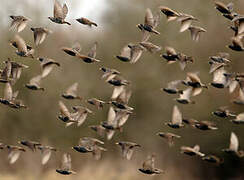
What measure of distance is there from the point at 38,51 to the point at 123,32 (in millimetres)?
2629

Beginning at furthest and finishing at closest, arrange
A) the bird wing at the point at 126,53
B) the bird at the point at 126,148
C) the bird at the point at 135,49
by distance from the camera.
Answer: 1. the bird at the point at 126,148
2. the bird wing at the point at 126,53
3. the bird at the point at 135,49

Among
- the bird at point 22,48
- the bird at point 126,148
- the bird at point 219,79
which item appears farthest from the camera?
the bird at point 126,148

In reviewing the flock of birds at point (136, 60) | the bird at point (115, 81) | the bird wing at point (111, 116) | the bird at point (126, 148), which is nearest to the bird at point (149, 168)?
the flock of birds at point (136, 60)

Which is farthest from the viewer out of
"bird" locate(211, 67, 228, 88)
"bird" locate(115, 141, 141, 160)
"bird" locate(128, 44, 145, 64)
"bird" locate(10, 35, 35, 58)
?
"bird" locate(115, 141, 141, 160)

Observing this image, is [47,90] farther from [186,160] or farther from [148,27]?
[148,27]

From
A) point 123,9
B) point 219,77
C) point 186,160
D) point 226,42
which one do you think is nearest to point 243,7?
point 226,42

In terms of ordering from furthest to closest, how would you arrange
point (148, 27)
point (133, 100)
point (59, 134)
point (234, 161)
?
1. point (59, 134)
2. point (133, 100)
3. point (234, 161)
4. point (148, 27)

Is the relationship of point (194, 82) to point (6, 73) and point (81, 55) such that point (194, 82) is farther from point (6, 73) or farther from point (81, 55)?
point (6, 73)

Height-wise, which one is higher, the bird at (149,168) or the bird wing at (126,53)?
the bird wing at (126,53)

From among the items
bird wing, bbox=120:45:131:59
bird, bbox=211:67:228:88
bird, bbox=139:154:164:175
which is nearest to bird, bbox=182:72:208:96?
bird, bbox=211:67:228:88

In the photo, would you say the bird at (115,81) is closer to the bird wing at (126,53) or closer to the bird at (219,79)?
the bird wing at (126,53)

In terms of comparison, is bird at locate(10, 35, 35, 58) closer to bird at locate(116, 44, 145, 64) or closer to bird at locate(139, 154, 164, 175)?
bird at locate(116, 44, 145, 64)

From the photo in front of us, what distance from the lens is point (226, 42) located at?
13.2 meters

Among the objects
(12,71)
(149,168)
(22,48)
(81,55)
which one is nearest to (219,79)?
(149,168)
